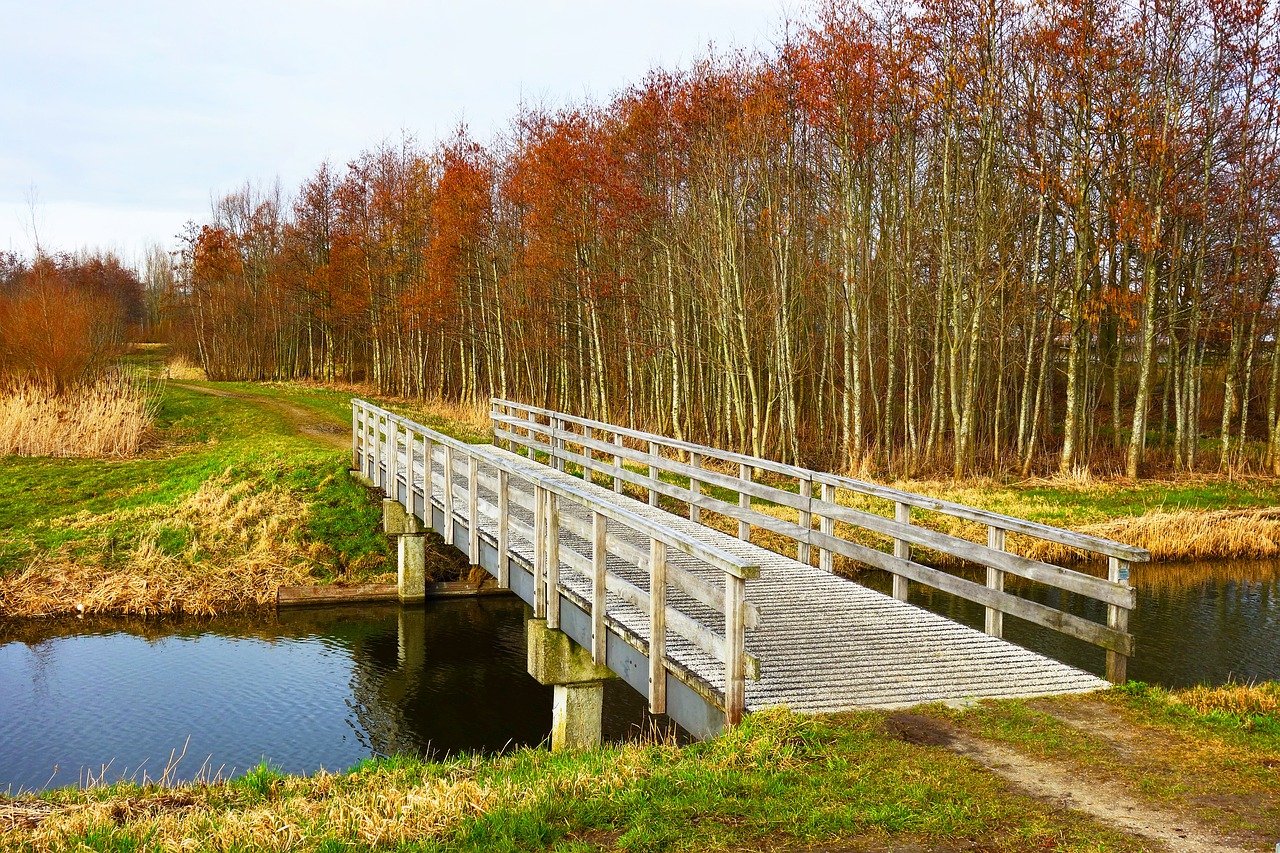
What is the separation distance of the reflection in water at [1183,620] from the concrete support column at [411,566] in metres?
7.31

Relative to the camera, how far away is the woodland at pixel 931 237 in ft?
68.8

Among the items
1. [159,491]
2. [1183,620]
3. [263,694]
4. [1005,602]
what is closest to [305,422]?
[159,491]

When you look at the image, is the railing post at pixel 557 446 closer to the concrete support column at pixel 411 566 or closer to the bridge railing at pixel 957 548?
the bridge railing at pixel 957 548

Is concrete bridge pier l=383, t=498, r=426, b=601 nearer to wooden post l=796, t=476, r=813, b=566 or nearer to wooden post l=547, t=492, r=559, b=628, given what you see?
wooden post l=796, t=476, r=813, b=566

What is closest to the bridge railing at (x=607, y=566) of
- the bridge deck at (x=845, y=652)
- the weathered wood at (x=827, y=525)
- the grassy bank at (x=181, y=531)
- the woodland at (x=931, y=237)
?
the bridge deck at (x=845, y=652)

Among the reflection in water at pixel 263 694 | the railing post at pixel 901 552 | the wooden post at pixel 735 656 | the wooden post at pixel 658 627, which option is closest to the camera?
the wooden post at pixel 735 656

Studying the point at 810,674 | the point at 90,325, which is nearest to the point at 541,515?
the point at 810,674

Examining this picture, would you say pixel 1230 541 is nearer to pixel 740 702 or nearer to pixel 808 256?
Answer: pixel 808 256

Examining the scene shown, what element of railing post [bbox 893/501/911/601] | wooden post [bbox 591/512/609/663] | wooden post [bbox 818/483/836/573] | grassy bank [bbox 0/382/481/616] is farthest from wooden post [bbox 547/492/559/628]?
grassy bank [bbox 0/382/481/616]

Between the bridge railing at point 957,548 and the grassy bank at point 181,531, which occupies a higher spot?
the bridge railing at point 957,548

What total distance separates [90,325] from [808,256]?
18457 mm

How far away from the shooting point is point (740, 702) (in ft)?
19.0

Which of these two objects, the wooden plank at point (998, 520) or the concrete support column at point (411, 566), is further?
the concrete support column at point (411, 566)

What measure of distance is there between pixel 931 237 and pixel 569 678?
16.7m
